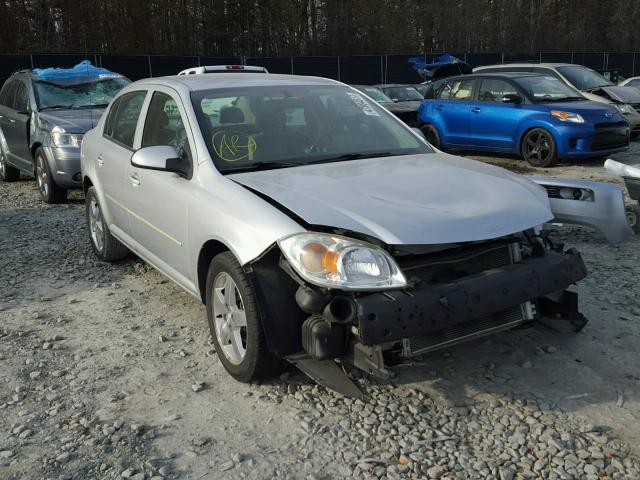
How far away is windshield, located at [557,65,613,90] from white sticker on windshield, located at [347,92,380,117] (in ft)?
32.4

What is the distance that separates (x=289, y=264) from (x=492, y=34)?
135 feet

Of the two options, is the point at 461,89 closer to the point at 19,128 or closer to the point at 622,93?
the point at 622,93

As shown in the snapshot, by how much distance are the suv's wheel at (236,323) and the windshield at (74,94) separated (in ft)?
21.4

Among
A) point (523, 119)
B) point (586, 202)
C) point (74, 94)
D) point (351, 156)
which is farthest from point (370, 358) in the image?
point (523, 119)

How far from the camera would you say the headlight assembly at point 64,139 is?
327 inches

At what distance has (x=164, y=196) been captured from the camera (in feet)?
13.8

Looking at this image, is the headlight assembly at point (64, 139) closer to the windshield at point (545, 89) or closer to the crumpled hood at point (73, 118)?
the crumpled hood at point (73, 118)

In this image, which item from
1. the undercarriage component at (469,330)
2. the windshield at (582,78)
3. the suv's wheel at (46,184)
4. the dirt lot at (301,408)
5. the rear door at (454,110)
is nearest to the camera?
the dirt lot at (301,408)

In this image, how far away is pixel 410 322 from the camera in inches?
116

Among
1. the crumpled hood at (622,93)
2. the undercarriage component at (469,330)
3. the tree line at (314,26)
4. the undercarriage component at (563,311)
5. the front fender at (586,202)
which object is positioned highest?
the tree line at (314,26)

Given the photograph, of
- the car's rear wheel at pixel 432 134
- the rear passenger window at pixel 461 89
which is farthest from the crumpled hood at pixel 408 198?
the car's rear wheel at pixel 432 134

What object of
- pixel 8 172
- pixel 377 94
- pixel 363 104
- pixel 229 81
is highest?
pixel 229 81

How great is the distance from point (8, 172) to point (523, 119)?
28.3ft

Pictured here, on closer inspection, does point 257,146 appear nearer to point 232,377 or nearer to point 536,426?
point 232,377
